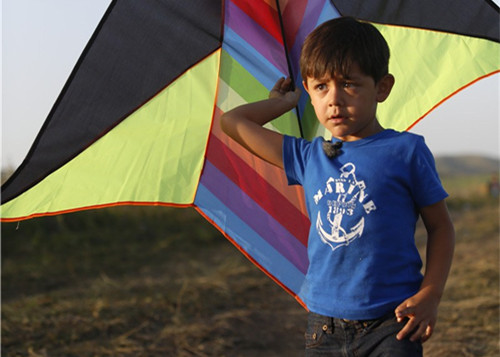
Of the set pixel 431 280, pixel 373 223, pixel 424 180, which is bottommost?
pixel 431 280

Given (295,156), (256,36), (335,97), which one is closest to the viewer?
(335,97)

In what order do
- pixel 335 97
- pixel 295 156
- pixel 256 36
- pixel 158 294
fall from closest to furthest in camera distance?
pixel 335 97
pixel 295 156
pixel 256 36
pixel 158 294

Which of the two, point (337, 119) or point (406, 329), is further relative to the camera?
point (337, 119)

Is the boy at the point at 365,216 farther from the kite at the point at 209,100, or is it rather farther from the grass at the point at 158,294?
the grass at the point at 158,294

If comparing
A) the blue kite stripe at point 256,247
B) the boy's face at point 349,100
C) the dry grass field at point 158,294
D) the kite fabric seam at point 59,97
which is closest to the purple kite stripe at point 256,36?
the kite fabric seam at point 59,97

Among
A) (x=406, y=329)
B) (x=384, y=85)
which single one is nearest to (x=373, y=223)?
(x=406, y=329)

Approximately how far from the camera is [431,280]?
1.62 m

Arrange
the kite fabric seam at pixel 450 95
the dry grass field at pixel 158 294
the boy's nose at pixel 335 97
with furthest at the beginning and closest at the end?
1. the dry grass field at pixel 158 294
2. the kite fabric seam at pixel 450 95
3. the boy's nose at pixel 335 97

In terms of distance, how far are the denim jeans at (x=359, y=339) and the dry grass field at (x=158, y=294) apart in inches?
73.0

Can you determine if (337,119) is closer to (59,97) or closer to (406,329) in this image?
(406,329)

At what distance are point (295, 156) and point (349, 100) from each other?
0.26m

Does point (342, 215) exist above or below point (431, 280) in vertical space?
above

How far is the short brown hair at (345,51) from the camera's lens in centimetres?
168

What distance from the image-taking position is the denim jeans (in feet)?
5.24
